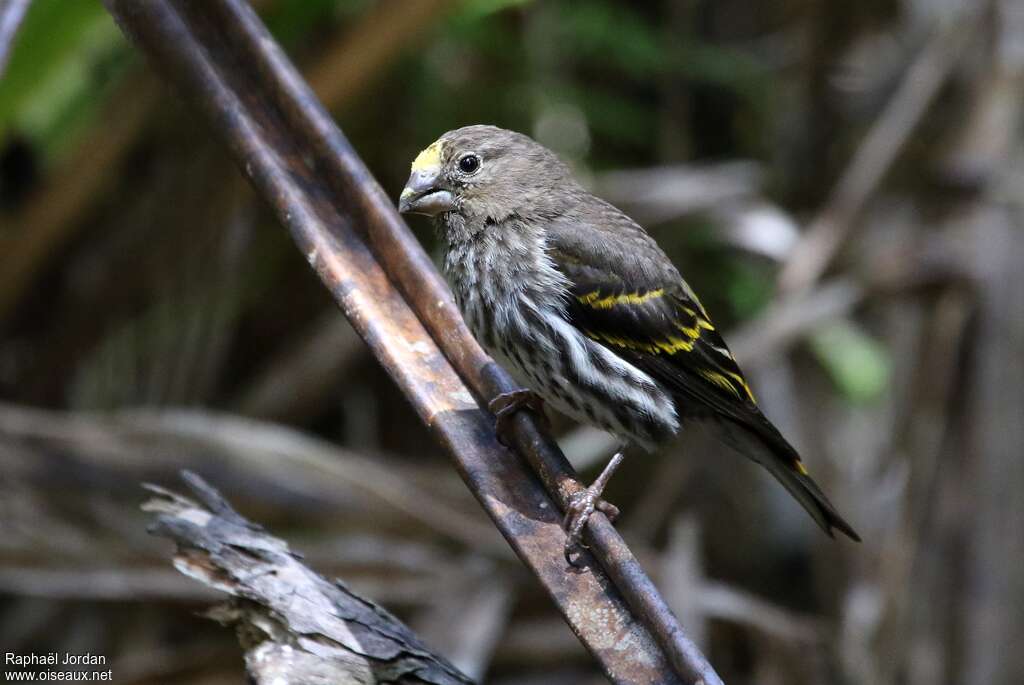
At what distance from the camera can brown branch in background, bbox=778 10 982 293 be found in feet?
15.3

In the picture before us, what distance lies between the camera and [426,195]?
2969 mm

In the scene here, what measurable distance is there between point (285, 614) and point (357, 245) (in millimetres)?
715

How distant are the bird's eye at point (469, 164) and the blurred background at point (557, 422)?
3.70 feet

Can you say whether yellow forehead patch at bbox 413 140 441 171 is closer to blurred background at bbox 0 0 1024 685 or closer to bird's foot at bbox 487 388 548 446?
bird's foot at bbox 487 388 548 446

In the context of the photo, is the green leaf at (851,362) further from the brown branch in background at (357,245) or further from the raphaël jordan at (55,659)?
the raphaël jordan at (55,659)

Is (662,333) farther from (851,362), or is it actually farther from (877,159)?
(877,159)

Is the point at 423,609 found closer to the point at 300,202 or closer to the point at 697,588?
the point at 697,588

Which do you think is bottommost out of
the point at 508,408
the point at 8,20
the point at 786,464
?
the point at 786,464

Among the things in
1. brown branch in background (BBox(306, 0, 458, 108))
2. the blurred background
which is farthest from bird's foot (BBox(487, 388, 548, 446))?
brown branch in background (BBox(306, 0, 458, 108))

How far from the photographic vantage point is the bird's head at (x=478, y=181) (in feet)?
9.75

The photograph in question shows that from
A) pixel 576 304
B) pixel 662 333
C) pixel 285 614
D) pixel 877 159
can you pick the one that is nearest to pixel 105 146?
pixel 576 304

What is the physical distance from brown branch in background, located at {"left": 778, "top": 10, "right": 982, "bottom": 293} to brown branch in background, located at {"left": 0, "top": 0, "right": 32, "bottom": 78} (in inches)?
129

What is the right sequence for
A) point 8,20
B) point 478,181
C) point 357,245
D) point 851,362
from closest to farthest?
point 8,20, point 357,245, point 478,181, point 851,362

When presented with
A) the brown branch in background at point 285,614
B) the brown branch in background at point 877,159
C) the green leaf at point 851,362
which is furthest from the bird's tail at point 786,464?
the green leaf at point 851,362
